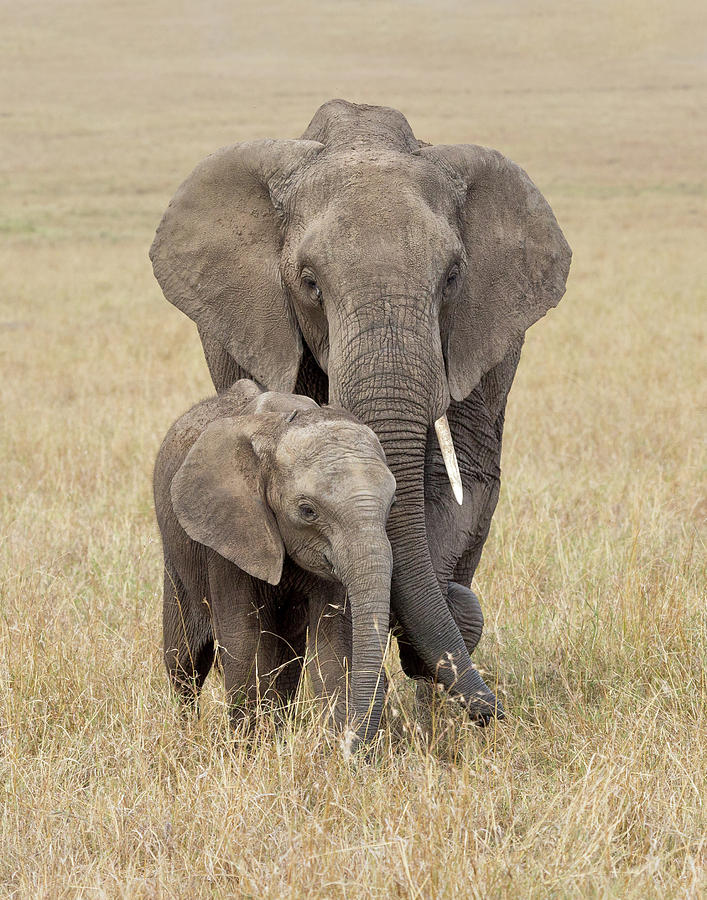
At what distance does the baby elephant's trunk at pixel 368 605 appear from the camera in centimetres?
348

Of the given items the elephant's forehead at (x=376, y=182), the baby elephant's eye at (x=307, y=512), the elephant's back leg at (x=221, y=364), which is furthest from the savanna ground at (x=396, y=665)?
the elephant's forehead at (x=376, y=182)

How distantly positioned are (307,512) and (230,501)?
1.01 ft

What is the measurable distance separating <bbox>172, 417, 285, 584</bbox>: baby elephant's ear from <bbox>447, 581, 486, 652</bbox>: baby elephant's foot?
3.54 feet

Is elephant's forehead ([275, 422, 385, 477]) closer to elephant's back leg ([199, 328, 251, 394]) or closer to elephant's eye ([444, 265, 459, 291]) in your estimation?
elephant's eye ([444, 265, 459, 291])

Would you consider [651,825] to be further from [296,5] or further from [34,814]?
[296,5]

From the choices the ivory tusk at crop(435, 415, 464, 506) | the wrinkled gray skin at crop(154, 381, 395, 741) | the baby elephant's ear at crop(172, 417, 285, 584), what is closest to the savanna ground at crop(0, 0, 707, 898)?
the wrinkled gray skin at crop(154, 381, 395, 741)

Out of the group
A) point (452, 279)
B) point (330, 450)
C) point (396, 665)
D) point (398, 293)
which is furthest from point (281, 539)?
point (396, 665)

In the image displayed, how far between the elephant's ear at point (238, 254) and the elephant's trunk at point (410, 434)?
47 cm

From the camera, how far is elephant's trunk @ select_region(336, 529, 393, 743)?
348 cm

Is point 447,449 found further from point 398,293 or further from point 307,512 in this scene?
point 307,512

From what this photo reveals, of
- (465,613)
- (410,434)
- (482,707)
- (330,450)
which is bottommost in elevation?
(482,707)

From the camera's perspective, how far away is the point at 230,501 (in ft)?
12.6

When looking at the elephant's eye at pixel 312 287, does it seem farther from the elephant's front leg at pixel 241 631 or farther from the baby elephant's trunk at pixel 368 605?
the baby elephant's trunk at pixel 368 605

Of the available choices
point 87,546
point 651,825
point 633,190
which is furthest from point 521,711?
point 633,190
